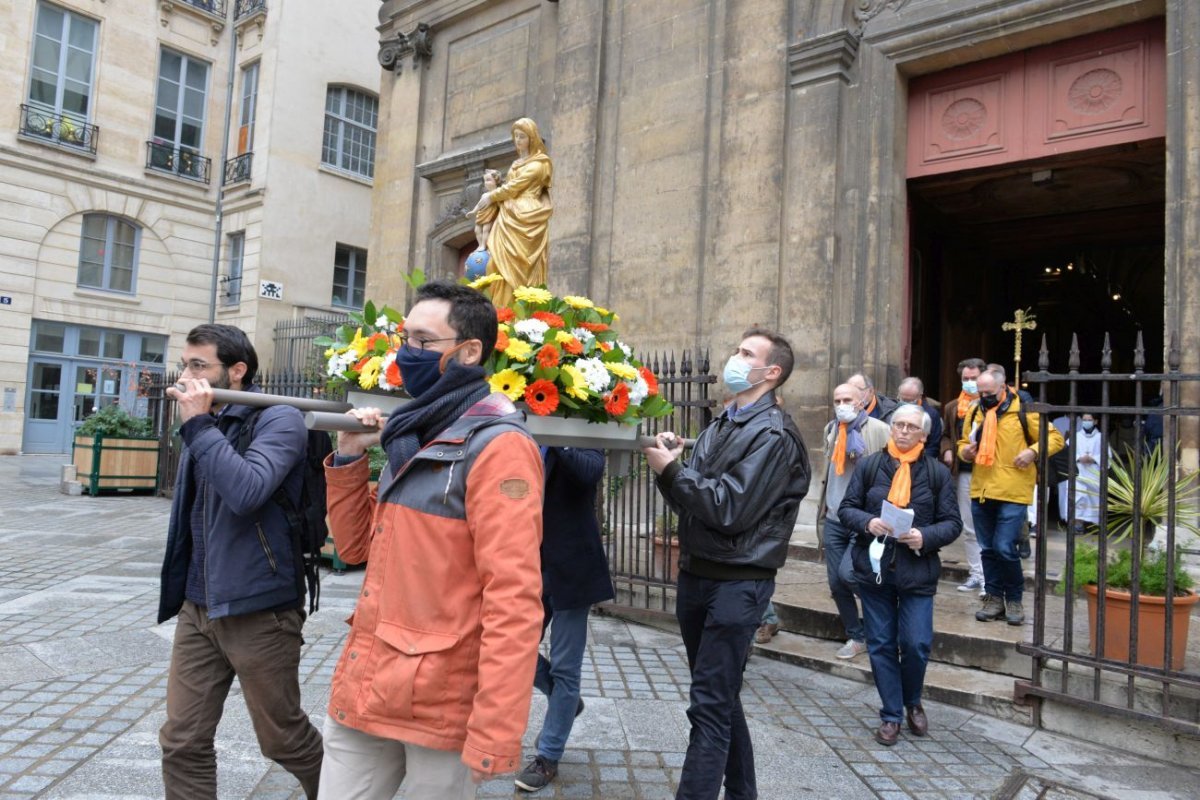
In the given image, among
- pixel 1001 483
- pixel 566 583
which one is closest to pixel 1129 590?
pixel 1001 483

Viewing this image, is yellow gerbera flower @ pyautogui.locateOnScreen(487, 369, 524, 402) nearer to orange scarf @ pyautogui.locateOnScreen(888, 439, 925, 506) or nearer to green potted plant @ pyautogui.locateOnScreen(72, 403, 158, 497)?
orange scarf @ pyautogui.locateOnScreen(888, 439, 925, 506)

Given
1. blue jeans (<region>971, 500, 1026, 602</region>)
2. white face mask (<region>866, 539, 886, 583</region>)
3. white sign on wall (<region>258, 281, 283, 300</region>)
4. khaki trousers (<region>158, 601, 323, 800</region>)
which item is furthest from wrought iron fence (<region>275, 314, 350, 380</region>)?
khaki trousers (<region>158, 601, 323, 800</region>)

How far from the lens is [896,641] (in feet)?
14.7

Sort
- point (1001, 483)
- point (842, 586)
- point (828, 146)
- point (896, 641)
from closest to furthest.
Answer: point (896, 641), point (842, 586), point (1001, 483), point (828, 146)

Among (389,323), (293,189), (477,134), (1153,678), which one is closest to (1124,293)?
(477,134)

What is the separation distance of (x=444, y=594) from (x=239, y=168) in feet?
79.2

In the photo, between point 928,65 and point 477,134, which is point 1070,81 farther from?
point 477,134

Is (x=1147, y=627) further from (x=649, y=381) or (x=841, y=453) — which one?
(x=649, y=381)

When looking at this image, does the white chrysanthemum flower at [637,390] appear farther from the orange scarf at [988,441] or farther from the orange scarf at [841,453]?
the orange scarf at [988,441]

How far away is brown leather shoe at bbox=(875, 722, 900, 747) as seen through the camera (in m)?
4.23

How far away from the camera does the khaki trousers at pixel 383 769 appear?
6.75ft

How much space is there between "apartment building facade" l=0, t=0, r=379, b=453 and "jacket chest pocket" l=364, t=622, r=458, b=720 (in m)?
21.6

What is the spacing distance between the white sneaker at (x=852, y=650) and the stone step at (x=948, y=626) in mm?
187

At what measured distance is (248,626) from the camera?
2.75 metres
